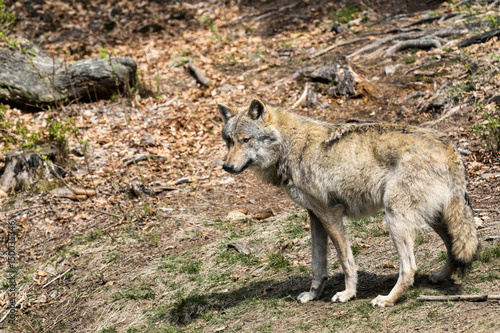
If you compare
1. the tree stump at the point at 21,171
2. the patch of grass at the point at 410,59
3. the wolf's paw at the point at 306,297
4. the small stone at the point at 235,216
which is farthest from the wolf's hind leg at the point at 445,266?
the patch of grass at the point at 410,59

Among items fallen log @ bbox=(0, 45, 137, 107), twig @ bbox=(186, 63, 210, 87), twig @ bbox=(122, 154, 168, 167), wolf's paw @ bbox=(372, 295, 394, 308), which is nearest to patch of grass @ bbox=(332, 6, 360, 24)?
twig @ bbox=(186, 63, 210, 87)

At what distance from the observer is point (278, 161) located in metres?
6.07

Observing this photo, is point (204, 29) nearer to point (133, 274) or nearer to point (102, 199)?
point (102, 199)

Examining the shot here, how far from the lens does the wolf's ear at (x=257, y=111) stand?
606 centimetres

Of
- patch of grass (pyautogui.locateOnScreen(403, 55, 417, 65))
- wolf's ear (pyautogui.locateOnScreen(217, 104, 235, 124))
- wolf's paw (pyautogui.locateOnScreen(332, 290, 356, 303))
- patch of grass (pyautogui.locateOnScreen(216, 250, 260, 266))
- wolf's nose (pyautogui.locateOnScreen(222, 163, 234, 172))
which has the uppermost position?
wolf's ear (pyautogui.locateOnScreen(217, 104, 235, 124))

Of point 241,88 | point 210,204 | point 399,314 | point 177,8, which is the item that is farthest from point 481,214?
point 177,8

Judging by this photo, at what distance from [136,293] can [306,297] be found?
2634 mm

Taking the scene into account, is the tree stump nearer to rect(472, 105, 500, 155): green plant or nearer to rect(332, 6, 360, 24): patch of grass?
rect(472, 105, 500, 155): green plant

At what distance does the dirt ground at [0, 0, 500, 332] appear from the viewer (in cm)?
602

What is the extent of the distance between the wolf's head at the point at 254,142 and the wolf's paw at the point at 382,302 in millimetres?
1941

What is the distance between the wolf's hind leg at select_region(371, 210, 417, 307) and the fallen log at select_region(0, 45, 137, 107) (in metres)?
9.45

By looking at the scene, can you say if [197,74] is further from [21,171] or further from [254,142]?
[254,142]

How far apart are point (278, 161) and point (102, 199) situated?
4.85 metres

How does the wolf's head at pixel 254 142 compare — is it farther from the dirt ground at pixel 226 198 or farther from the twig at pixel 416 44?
the twig at pixel 416 44
